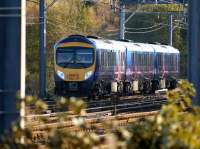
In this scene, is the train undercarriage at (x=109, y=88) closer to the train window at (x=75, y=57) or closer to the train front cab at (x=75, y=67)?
the train front cab at (x=75, y=67)

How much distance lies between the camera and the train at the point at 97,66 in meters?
29.3

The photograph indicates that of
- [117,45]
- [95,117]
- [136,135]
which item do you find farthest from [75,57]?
[136,135]

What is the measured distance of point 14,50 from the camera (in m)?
8.20

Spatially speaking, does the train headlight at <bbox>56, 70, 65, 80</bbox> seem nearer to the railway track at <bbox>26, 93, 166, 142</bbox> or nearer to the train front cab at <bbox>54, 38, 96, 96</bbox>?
the train front cab at <bbox>54, 38, 96, 96</bbox>

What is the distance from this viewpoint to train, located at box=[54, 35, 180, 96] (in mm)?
29328

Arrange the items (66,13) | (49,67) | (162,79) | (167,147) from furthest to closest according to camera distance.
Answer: (66,13) → (49,67) → (162,79) → (167,147)

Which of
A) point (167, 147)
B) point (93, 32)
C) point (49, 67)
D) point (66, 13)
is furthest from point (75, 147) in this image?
point (93, 32)

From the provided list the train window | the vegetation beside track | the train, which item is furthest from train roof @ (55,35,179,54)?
the vegetation beside track

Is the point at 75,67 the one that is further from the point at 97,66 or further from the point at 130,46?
the point at 130,46

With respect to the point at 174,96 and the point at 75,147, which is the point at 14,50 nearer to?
the point at 174,96

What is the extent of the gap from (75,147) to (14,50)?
10.3ft

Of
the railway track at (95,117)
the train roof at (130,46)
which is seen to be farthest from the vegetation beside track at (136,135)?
the train roof at (130,46)

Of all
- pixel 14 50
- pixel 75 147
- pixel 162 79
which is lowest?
pixel 162 79

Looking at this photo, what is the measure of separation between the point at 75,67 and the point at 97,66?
3.10 ft
